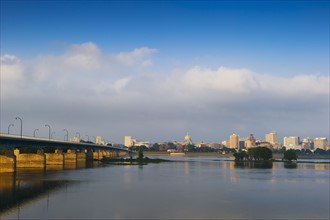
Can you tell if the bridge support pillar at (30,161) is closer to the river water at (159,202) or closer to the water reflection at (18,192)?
the water reflection at (18,192)

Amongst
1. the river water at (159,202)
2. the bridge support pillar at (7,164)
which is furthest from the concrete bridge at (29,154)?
the river water at (159,202)

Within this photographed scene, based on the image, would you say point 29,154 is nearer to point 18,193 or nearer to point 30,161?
point 30,161

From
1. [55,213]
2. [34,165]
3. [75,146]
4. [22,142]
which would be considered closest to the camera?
[55,213]

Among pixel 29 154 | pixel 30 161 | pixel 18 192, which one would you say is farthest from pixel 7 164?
pixel 18 192

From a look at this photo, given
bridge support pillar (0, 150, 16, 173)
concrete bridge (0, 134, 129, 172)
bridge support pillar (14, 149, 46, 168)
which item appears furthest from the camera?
bridge support pillar (14, 149, 46, 168)

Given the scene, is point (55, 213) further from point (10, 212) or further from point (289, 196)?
point (289, 196)

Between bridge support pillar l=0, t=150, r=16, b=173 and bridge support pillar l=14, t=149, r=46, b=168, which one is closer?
bridge support pillar l=0, t=150, r=16, b=173

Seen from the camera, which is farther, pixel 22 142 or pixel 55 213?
pixel 22 142

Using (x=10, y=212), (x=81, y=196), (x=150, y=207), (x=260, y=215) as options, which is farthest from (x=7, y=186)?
(x=260, y=215)

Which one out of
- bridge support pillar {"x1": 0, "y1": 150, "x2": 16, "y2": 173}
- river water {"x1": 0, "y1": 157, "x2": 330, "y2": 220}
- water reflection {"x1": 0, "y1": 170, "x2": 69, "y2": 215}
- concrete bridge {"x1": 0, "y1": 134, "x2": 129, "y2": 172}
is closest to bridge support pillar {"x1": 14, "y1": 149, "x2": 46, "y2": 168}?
concrete bridge {"x1": 0, "y1": 134, "x2": 129, "y2": 172}

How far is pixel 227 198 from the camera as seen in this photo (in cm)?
5750

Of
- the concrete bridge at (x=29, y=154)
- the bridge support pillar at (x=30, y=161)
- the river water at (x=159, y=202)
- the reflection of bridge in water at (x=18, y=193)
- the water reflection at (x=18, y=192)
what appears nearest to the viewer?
the river water at (x=159, y=202)

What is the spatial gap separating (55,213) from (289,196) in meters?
36.5

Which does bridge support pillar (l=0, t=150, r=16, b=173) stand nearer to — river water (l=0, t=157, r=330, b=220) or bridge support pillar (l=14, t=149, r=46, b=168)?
bridge support pillar (l=14, t=149, r=46, b=168)
